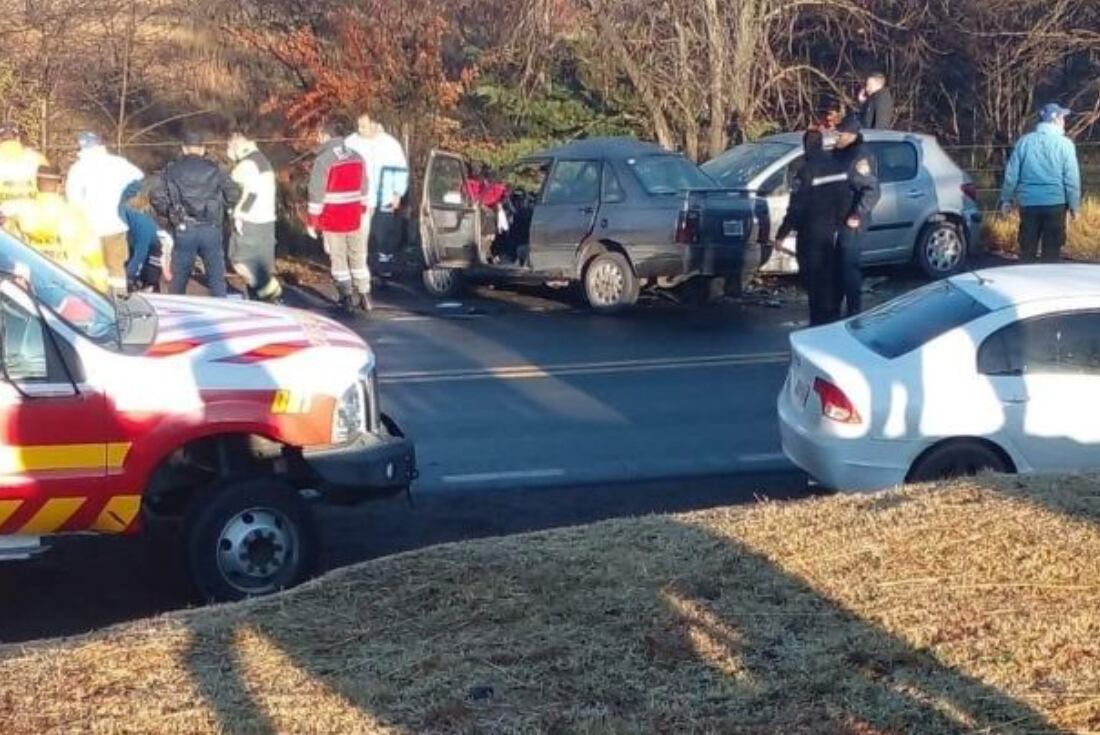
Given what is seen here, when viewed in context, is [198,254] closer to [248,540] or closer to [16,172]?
[16,172]

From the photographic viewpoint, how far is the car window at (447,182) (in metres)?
18.7

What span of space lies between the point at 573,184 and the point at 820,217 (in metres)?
3.64

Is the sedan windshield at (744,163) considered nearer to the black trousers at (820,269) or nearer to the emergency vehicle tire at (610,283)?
the emergency vehicle tire at (610,283)

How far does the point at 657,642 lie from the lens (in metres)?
5.29

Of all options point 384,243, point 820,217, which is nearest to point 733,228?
point 820,217

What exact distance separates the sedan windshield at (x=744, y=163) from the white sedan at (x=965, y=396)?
31.2 ft

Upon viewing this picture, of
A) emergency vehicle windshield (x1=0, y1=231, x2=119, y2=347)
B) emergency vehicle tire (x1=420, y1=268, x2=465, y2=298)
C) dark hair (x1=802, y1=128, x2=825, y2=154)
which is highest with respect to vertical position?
dark hair (x1=802, y1=128, x2=825, y2=154)

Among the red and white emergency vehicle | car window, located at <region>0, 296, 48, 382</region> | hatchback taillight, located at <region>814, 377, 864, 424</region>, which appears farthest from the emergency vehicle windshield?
hatchback taillight, located at <region>814, 377, 864, 424</region>

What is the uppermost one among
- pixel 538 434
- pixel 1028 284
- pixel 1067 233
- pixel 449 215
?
pixel 1028 284

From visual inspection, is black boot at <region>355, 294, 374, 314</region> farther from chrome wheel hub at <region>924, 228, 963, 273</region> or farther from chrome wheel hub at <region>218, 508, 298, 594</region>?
chrome wheel hub at <region>218, 508, 298, 594</region>

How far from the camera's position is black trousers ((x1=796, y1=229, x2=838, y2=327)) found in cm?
1520

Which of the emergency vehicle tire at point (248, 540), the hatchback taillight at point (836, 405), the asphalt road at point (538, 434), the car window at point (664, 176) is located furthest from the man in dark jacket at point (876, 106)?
the emergency vehicle tire at point (248, 540)

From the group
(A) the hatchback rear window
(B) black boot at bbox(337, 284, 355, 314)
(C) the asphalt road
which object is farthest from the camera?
(B) black boot at bbox(337, 284, 355, 314)

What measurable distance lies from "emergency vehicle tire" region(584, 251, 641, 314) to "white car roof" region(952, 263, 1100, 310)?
7.77m
